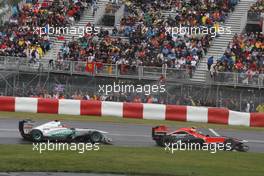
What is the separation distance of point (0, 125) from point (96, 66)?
9.38 metres

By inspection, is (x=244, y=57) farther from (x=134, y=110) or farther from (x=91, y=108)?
(x=91, y=108)

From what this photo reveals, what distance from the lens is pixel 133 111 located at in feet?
86.5

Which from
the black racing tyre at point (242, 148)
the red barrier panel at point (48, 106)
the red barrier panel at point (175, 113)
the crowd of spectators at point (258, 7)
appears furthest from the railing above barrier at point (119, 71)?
the black racing tyre at point (242, 148)

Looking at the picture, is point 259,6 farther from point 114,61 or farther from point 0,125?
point 0,125

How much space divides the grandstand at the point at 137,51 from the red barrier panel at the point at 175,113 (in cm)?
225

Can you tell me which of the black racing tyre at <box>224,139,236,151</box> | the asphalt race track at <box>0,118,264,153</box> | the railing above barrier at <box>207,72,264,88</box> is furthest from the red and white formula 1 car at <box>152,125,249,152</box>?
the railing above barrier at <box>207,72,264,88</box>

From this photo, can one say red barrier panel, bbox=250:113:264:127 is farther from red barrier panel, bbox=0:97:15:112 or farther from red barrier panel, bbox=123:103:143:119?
red barrier panel, bbox=0:97:15:112

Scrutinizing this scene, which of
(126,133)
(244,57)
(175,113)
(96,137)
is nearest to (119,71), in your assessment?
(175,113)

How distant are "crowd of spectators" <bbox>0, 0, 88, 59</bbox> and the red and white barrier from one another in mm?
6881

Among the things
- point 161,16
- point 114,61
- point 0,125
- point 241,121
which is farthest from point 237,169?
point 161,16

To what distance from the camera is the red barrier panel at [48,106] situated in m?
26.1

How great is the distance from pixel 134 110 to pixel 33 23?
12.2 metres

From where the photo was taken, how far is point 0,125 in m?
21.8

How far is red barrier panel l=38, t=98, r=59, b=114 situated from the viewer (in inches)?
1027
